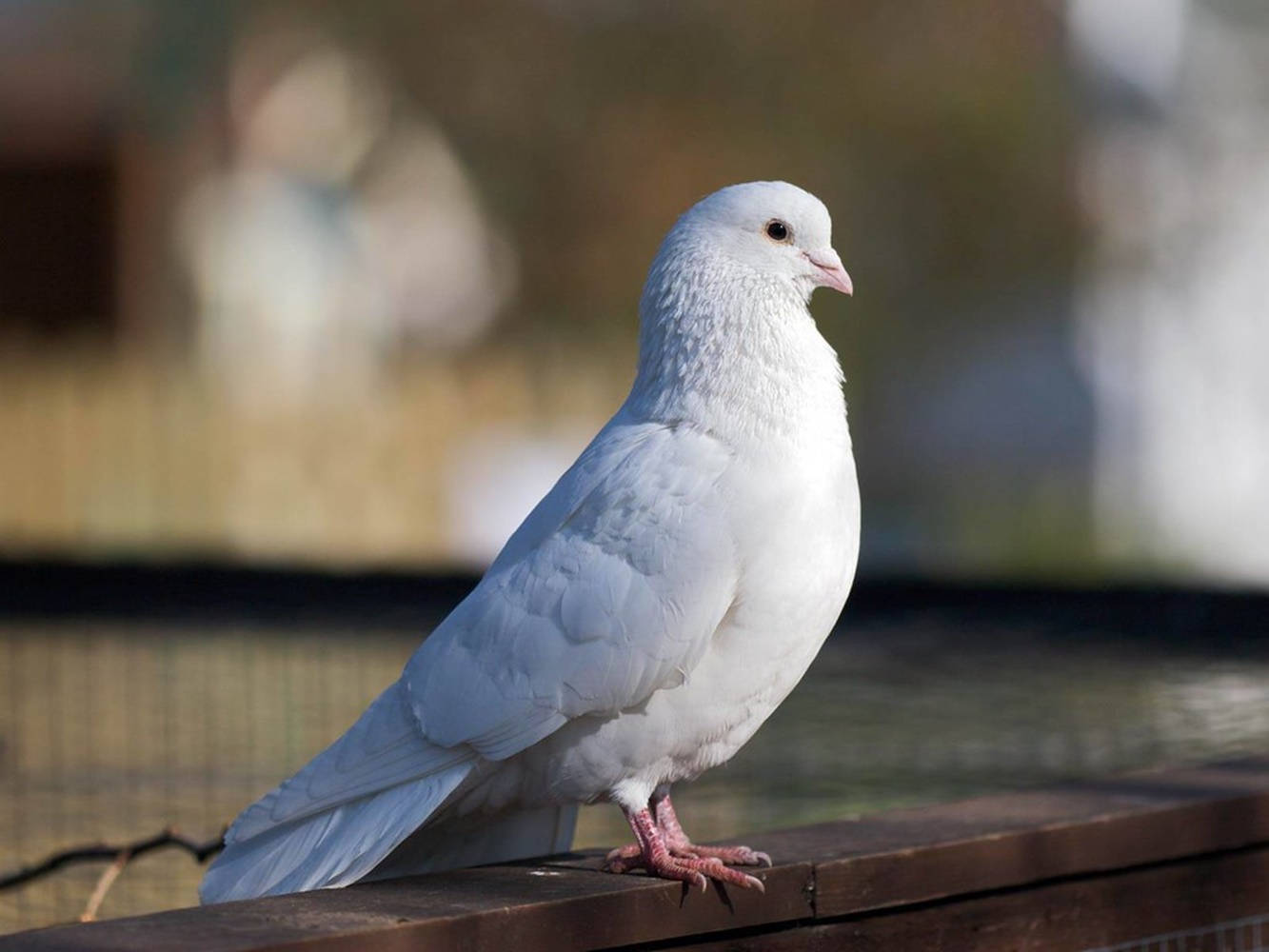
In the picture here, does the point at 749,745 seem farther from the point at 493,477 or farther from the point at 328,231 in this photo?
the point at 328,231

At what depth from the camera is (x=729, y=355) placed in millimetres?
2807

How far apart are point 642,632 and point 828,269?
72 cm

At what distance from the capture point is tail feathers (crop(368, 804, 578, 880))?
9.32 ft

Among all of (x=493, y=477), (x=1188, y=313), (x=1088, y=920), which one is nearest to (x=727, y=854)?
(x=1088, y=920)

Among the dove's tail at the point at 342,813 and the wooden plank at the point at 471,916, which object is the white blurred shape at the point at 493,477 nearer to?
the dove's tail at the point at 342,813

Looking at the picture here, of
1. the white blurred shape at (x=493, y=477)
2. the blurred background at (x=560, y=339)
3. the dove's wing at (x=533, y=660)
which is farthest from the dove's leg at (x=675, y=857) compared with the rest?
the white blurred shape at (x=493, y=477)

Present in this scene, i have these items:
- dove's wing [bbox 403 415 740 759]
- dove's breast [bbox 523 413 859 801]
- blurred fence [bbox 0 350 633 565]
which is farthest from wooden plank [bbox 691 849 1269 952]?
blurred fence [bbox 0 350 633 565]

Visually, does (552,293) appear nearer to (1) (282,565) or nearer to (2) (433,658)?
(1) (282,565)

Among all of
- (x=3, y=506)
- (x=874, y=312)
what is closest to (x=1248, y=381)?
(x=874, y=312)

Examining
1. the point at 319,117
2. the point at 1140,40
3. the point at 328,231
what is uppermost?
the point at 319,117

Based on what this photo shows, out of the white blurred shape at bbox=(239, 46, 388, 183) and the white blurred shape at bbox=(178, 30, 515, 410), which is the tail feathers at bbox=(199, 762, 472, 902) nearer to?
the white blurred shape at bbox=(178, 30, 515, 410)

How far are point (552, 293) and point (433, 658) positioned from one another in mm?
18345

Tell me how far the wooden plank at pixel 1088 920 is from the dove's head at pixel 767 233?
0.99 m

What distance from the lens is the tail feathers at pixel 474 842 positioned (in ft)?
9.32
